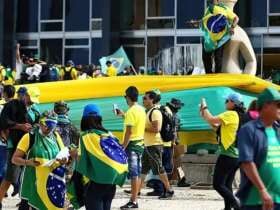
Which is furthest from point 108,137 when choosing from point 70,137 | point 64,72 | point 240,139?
point 64,72

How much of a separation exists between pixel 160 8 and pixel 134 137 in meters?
24.0

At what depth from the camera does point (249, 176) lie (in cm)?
637

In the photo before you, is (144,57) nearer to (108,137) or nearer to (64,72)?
(64,72)

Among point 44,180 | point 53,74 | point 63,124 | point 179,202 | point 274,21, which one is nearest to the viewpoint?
Answer: point 44,180

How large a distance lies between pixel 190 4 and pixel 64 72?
10.9m

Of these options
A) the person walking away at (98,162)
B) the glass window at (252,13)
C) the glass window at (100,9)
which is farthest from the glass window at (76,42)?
the person walking away at (98,162)

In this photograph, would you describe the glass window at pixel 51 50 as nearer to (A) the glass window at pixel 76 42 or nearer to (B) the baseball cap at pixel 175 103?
(A) the glass window at pixel 76 42

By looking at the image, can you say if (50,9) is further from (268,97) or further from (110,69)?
(268,97)

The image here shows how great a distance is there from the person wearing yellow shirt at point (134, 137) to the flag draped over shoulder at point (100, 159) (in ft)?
11.1

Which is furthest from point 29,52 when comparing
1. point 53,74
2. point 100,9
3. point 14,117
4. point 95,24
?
point 14,117

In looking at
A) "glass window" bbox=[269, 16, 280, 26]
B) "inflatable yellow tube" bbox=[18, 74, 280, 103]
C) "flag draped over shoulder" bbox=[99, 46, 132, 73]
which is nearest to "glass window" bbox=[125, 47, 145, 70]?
"glass window" bbox=[269, 16, 280, 26]

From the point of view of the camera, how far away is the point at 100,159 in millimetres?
8133

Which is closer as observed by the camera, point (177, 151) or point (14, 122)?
point (14, 122)

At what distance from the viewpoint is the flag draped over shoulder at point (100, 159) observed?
8.12m
